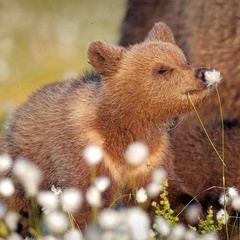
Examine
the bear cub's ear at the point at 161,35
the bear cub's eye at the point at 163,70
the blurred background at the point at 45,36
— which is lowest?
the bear cub's eye at the point at 163,70

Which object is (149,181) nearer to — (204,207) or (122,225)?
(204,207)

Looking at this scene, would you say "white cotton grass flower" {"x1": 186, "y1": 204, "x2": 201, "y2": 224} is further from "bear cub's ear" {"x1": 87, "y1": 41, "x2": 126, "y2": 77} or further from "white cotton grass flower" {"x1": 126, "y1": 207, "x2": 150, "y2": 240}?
"white cotton grass flower" {"x1": 126, "y1": 207, "x2": 150, "y2": 240}

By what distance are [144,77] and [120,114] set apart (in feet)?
0.80

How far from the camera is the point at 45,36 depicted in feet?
47.3

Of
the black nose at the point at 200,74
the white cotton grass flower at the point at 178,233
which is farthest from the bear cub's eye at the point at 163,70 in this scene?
the white cotton grass flower at the point at 178,233

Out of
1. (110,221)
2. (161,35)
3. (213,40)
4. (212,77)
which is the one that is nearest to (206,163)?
(161,35)

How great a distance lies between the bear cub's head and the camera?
554 cm

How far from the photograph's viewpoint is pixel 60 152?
573 cm

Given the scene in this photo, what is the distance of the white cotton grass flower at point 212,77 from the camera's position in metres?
5.22

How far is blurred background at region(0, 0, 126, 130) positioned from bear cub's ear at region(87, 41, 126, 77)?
5159 mm

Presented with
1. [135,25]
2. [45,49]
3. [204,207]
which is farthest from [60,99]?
[45,49]

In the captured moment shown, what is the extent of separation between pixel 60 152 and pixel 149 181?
1.79 feet

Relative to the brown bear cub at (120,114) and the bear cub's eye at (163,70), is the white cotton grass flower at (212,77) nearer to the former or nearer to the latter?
the brown bear cub at (120,114)

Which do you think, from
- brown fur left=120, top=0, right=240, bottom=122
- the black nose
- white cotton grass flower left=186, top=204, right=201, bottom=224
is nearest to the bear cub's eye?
the black nose
